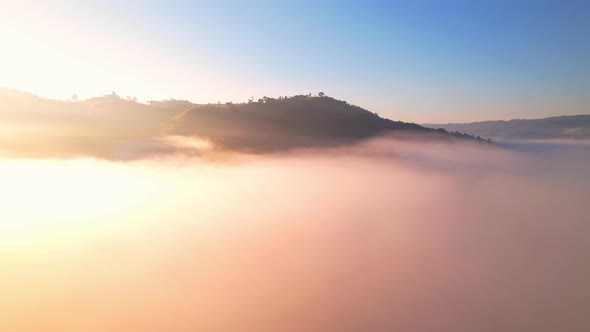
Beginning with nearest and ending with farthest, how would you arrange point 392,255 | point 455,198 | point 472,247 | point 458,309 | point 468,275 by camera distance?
point 458,309 < point 468,275 < point 392,255 < point 472,247 < point 455,198

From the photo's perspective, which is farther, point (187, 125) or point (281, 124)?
point (281, 124)

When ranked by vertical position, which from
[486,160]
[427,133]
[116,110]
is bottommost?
[486,160]

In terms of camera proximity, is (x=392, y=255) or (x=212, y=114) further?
(x=212, y=114)

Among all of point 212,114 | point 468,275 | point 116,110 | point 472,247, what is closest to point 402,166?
point 212,114

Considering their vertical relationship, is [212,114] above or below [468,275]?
above

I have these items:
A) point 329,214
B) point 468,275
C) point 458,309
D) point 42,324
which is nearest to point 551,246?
point 468,275

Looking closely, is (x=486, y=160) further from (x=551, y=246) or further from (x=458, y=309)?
(x=458, y=309)

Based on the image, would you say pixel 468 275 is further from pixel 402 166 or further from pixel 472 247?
pixel 402 166

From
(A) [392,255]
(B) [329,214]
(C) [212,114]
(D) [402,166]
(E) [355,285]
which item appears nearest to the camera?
(E) [355,285]
